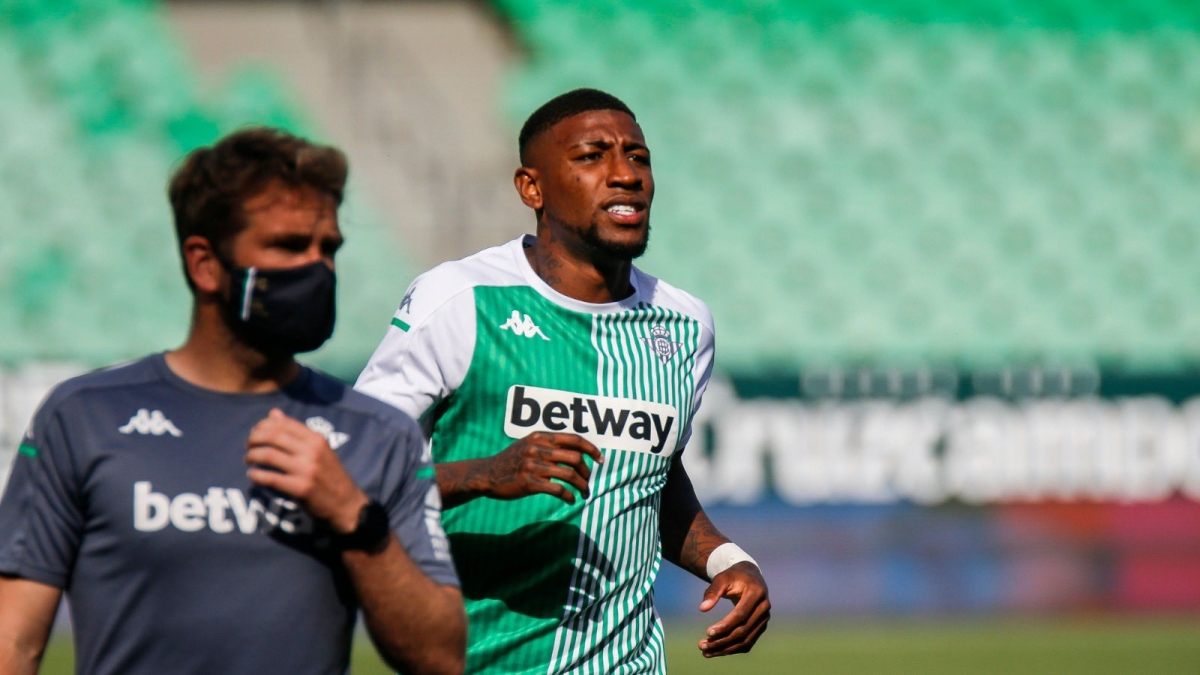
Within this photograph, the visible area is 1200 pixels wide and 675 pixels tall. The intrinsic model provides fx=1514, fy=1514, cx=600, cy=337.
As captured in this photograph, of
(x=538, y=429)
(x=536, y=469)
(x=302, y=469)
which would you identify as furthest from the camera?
(x=538, y=429)

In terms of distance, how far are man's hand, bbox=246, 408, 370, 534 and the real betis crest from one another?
1359mm

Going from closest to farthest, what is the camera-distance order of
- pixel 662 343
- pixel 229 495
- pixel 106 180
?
pixel 229 495 < pixel 662 343 < pixel 106 180

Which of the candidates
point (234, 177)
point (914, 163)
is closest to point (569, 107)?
point (234, 177)

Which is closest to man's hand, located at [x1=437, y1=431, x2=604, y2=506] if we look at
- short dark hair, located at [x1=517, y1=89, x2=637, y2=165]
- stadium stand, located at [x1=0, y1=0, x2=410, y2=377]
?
short dark hair, located at [x1=517, y1=89, x2=637, y2=165]

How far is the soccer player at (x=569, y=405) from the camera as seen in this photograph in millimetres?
3021

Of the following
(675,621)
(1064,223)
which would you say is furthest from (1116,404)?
(675,621)

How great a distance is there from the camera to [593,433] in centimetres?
311

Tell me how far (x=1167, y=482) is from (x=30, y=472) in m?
7.17

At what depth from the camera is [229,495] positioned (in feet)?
6.77

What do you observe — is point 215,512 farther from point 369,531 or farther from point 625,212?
point 625,212

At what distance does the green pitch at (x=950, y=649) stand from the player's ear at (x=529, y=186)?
10.6 ft

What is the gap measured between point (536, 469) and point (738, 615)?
1.89 feet

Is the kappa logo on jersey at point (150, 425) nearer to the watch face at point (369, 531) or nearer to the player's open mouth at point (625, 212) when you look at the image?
the watch face at point (369, 531)

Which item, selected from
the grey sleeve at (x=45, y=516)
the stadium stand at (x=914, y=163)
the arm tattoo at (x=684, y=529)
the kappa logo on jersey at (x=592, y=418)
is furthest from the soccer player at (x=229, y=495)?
the stadium stand at (x=914, y=163)
